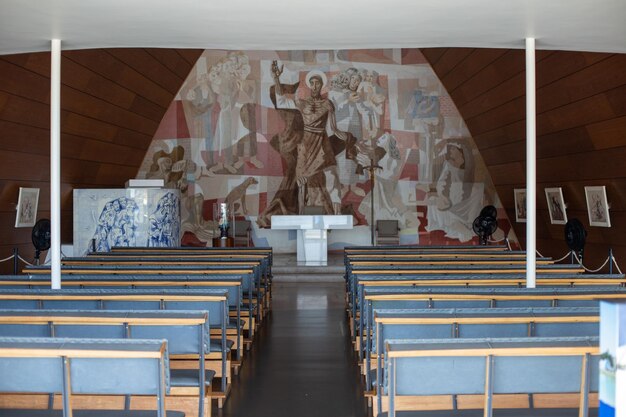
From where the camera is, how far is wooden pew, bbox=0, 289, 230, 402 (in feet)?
16.3

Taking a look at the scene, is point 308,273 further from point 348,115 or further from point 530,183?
point 530,183

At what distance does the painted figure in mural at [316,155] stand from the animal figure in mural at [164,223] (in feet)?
13.9

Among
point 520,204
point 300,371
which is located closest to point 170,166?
point 520,204

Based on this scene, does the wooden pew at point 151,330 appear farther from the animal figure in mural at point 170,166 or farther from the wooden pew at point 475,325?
the animal figure in mural at point 170,166

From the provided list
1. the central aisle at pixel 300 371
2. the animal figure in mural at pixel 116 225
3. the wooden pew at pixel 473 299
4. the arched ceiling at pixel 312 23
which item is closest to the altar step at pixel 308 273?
the animal figure in mural at pixel 116 225

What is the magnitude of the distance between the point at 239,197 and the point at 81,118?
5.28 m

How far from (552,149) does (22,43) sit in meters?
9.35

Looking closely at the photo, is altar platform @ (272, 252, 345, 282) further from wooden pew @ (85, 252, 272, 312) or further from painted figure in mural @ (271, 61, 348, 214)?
painted figure in mural @ (271, 61, 348, 214)

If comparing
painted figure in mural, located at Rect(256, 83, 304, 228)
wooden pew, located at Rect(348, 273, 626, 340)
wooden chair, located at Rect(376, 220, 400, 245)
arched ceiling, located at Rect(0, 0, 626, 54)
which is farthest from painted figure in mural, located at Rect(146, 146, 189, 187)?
wooden pew, located at Rect(348, 273, 626, 340)

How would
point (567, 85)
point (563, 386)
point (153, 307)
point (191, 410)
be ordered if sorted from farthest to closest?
point (567, 85) → point (153, 307) → point (191, 410) → point (563, 386)

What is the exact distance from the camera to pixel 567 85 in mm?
10328

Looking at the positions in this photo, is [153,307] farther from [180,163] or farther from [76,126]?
[180,163]

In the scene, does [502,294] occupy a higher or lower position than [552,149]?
lower

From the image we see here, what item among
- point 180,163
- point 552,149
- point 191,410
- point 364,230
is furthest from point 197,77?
point 191,410
